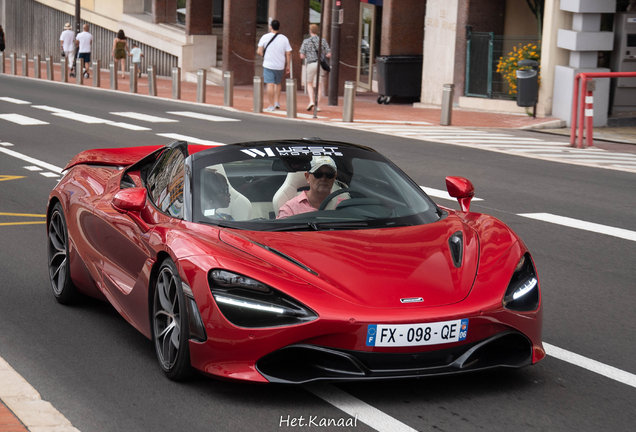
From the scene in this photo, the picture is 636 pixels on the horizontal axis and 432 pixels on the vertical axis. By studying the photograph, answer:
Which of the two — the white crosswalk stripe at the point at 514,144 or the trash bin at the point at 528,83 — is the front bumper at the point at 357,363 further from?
the trash bin at the point at 528,83

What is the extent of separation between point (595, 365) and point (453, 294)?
117 centimetres

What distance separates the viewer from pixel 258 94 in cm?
2403

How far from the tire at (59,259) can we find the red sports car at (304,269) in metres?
0.17

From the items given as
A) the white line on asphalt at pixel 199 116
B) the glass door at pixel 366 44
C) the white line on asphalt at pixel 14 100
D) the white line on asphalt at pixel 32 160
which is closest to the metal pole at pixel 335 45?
the white line on asphalt at pixel 199 116

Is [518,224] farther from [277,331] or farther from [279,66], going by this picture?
[279,66]

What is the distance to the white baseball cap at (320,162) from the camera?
5473 mm

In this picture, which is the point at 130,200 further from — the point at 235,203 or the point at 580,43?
the point at 580,43

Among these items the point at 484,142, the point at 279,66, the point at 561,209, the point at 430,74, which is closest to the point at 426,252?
the point at 561,209

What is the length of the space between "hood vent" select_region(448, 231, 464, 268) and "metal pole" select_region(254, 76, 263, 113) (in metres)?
19.2

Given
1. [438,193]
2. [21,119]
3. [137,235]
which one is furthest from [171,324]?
[21,119]

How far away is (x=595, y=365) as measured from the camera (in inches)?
196

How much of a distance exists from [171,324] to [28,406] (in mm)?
781

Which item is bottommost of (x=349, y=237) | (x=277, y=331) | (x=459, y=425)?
(x=459, y=425)

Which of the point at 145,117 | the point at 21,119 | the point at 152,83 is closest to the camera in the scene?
the point at 21,119
